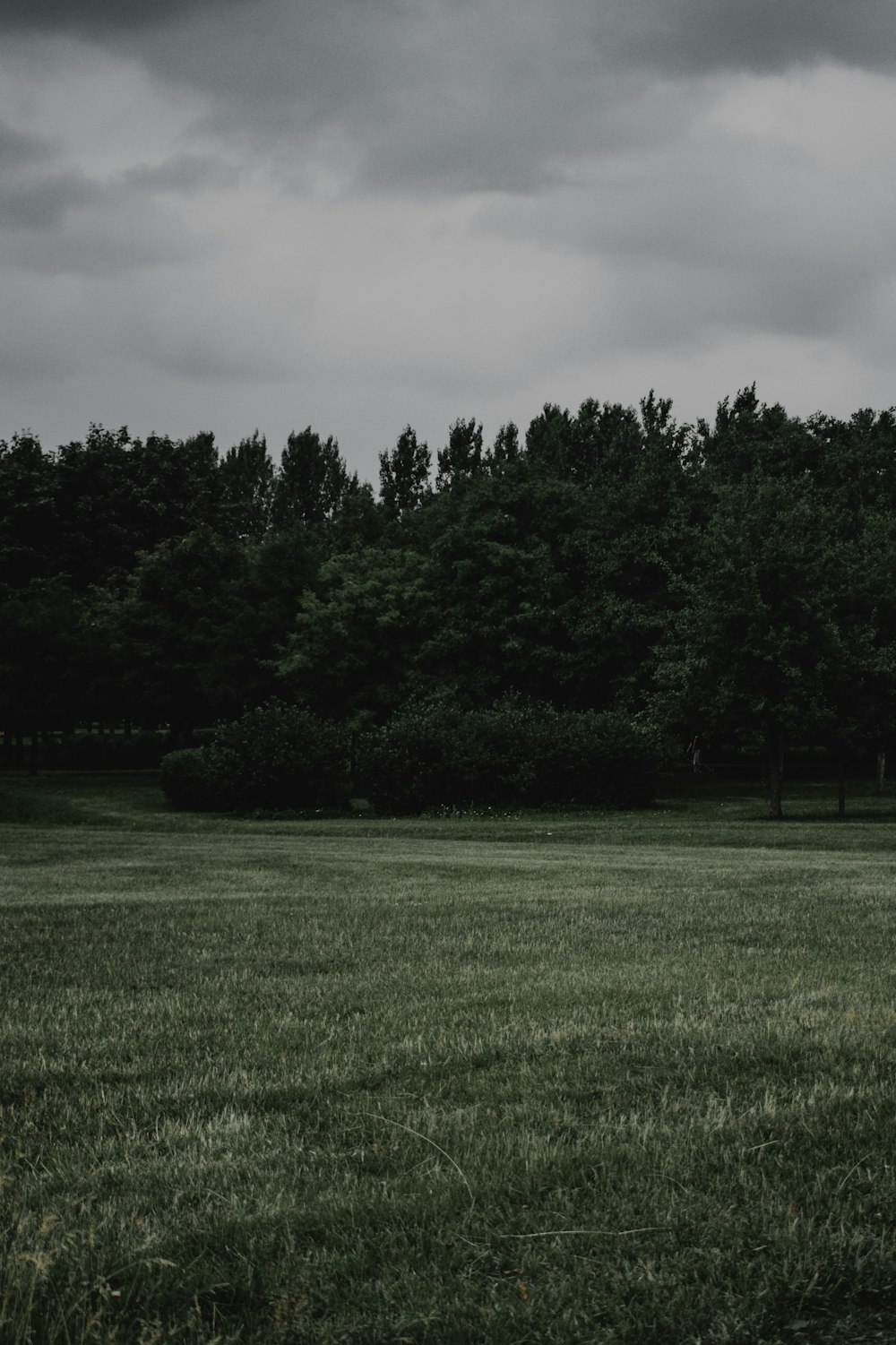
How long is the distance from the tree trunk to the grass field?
18714 mm

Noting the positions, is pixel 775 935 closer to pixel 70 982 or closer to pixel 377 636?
pixel 70 982

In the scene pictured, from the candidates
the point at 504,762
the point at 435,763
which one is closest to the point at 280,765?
the point at 435,763

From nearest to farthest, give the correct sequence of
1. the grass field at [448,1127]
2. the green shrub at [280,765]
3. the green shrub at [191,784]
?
the grass field at [448,1127], the green shrub at [280,765], the green shrub at [191,784]

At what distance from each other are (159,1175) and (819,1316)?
202cm

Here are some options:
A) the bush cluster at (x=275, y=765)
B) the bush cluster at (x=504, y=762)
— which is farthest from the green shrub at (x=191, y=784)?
the bush cluster at (x=504, y=762)

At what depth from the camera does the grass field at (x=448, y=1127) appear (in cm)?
300

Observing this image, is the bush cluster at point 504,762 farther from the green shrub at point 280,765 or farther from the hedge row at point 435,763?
the green shrub at point 280,765

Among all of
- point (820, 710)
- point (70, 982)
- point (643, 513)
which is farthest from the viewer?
point (643, 513)

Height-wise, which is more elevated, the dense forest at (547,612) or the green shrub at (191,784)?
the dense forest at (547,612)

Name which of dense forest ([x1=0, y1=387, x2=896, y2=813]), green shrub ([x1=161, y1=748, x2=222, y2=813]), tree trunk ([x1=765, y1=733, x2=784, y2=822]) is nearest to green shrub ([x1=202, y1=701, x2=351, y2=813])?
green shrub ([x1=161, y1=748, x2=222, y2=813])

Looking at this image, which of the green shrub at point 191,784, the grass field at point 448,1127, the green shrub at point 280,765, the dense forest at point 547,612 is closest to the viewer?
the grass field at point 448,1127

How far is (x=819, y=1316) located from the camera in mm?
2984

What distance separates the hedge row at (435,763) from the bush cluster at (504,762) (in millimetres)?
22

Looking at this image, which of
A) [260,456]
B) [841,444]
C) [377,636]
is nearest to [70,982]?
[377,636]
